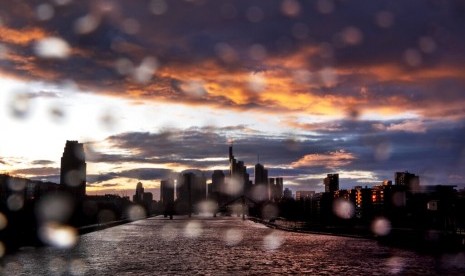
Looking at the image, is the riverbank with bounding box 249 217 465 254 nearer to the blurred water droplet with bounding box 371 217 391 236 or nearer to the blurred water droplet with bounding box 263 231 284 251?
the blurred water droplet with bounding box 371 217 391 236

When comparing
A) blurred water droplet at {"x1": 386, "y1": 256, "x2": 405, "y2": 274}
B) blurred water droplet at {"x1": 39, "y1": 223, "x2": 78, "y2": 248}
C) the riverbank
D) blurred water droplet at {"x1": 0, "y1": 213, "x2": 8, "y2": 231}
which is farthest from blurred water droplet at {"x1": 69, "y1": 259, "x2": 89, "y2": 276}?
blurred water droplet at {"x1": 0, "y1": 213, "x2": 8, "y2": 231}

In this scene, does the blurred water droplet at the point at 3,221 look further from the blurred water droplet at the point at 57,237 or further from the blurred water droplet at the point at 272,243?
the blurred water droplet at the point at 272,243

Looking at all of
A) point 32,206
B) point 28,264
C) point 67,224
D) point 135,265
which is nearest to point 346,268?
point 135,265

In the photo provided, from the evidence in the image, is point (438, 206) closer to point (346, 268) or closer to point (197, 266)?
point (346, 268)

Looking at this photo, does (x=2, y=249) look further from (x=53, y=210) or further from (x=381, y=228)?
(x=53, y=210)

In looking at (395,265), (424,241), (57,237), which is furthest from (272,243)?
(57,237)
